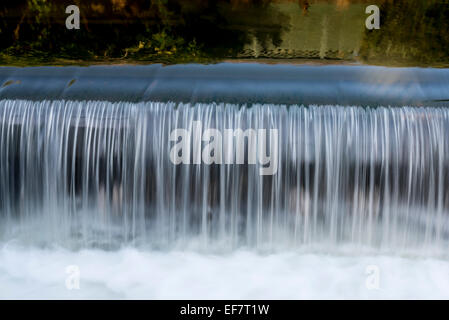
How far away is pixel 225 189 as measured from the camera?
3.77m

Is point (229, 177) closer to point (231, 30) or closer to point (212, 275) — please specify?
point (212, 275)

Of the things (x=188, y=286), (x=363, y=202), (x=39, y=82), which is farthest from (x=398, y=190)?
(x=39, y=82)

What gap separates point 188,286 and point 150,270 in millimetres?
320

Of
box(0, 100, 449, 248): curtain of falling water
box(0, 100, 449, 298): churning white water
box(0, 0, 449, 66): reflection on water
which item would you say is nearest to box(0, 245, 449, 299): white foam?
box(0, 100, 449, 298): churning white water

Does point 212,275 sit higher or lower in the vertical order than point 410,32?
lower

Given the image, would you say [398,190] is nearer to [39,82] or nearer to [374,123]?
[374,123]

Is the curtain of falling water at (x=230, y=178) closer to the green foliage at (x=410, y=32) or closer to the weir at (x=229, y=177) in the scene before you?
the weir at (x=229, y=177)

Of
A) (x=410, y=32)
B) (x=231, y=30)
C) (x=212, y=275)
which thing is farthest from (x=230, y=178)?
(x=410, y=32)

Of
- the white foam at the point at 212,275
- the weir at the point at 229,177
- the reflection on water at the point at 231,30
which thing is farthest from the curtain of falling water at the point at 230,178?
the reflection on water at the point at 231,30

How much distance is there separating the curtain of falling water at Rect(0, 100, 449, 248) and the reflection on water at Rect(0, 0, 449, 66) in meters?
1.17

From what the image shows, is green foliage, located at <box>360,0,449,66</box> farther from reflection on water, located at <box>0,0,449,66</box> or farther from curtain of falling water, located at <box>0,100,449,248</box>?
curtain of falling water, located at <box>0,100,449,248</box>

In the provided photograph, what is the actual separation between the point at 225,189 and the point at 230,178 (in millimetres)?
91

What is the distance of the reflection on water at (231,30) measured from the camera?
191 inches

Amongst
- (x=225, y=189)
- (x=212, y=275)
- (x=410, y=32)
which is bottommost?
(x=212, y=275)
